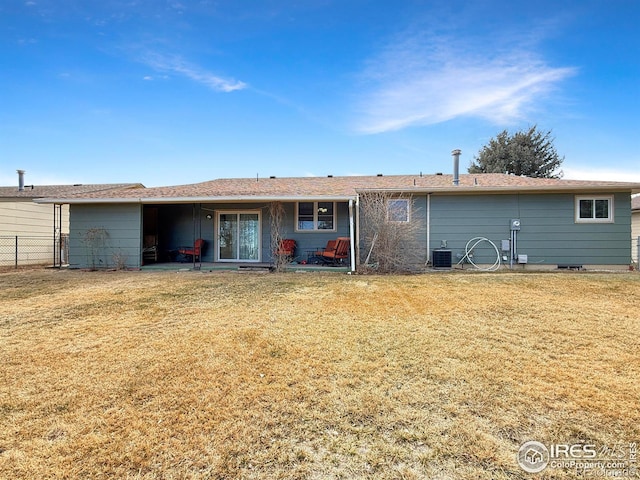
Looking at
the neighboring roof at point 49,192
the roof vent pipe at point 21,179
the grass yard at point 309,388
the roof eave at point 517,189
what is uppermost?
the roof vent pipe at point 21,179

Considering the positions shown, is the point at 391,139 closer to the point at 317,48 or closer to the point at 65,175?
the point at 317,48

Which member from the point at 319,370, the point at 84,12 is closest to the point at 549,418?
the point at 319,370

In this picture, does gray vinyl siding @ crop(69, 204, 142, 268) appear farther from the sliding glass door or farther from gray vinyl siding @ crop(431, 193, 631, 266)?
gray vinyl siding @ crop(431, 193, 631, 266)

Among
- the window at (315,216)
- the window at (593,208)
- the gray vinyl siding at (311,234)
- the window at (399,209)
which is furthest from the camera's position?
the window at (315,216)

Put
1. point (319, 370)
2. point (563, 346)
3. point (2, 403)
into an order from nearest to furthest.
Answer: point (2, 403) → point (319, 370) → point (563, 346)

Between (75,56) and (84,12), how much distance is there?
199cm

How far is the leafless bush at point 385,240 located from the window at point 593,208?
5.22m

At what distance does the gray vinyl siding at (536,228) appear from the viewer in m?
9.70

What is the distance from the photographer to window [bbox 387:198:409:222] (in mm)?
9914

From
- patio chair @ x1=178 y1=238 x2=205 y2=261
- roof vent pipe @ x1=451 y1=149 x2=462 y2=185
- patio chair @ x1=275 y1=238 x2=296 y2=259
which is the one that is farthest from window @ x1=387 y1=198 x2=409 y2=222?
patio chair @ x1=178 y1=238 x2=205 y2=261

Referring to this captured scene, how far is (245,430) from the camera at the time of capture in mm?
2049

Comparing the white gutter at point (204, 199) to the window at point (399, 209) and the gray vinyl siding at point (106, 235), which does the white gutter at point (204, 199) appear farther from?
the window at point (399, 209)

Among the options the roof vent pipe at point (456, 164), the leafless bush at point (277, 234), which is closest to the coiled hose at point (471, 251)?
the roof vent pipe at point (456, 164)

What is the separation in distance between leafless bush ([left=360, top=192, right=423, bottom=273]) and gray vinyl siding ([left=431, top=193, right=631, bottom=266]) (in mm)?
1538
